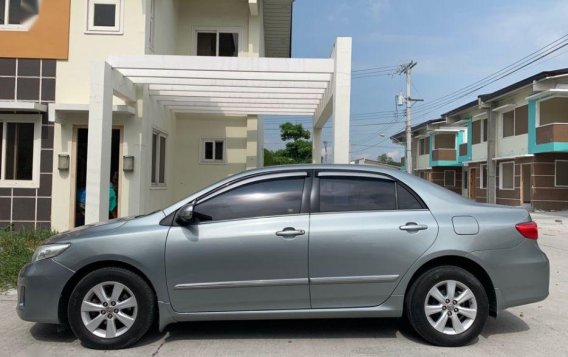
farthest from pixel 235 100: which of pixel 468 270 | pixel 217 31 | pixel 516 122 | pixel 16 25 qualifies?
pixel 516 122

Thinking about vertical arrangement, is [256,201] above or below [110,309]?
above

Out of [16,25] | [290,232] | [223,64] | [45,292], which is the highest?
[16,25]

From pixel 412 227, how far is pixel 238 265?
1667 millimetres

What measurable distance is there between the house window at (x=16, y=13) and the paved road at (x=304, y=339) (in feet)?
23.4

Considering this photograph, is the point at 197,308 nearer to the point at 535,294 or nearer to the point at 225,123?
the point at 535,294

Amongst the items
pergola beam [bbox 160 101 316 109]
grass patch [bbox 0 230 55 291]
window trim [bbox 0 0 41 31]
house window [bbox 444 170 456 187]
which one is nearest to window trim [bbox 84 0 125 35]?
window trim [bbox 0 0 41 31]

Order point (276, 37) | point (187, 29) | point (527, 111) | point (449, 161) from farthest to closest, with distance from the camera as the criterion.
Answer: point (449, 161) → point (527, 111) → point (276, 37) → point (187, 29)

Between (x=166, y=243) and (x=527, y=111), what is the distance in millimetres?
27673

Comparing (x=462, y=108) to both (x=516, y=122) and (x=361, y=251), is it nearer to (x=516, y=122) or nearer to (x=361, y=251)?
(x=516, y=122)

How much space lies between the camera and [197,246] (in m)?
4.54

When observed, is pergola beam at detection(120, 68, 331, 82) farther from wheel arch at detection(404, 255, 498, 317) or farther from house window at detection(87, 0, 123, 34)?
wheel arch at detection(404, 255, 498, 317)

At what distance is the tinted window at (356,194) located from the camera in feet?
15.8

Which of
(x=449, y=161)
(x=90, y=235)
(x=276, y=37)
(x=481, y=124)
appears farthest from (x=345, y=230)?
(x=449, y=161)

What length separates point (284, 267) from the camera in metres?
4.56
